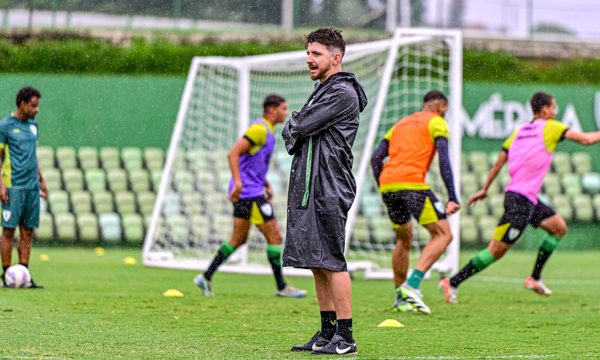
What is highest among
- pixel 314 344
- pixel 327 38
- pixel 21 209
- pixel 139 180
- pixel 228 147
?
pixel 327 38

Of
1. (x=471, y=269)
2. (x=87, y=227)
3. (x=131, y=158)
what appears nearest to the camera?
(x=471, y=269)

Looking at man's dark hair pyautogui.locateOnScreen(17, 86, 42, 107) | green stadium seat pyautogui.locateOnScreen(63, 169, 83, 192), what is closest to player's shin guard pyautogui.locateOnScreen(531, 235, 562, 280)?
man's dark hair pyautogui.locateOnScreen(17, 86, 42, 107)

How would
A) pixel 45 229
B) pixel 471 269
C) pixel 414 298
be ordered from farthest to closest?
pixel 45 229 < pixel 471 269 < pixel 414 298

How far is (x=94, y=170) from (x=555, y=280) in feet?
31.7

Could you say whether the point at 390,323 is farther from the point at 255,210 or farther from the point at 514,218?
the point at 255,210

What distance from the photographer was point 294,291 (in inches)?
470

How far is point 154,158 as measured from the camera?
21938mm

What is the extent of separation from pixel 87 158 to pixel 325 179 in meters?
14.9

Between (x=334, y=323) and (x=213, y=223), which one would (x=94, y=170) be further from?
(x=334, y=323)

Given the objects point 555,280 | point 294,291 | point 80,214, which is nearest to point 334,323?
point 294,291

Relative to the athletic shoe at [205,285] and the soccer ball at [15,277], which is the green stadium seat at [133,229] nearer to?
the soccer ball at [15,277]

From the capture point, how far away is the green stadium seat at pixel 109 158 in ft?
70.5

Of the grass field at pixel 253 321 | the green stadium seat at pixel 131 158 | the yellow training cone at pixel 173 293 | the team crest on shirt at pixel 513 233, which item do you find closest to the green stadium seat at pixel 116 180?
the green stadium seat at pixel 131 158

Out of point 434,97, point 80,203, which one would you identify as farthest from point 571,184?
point 434,97
